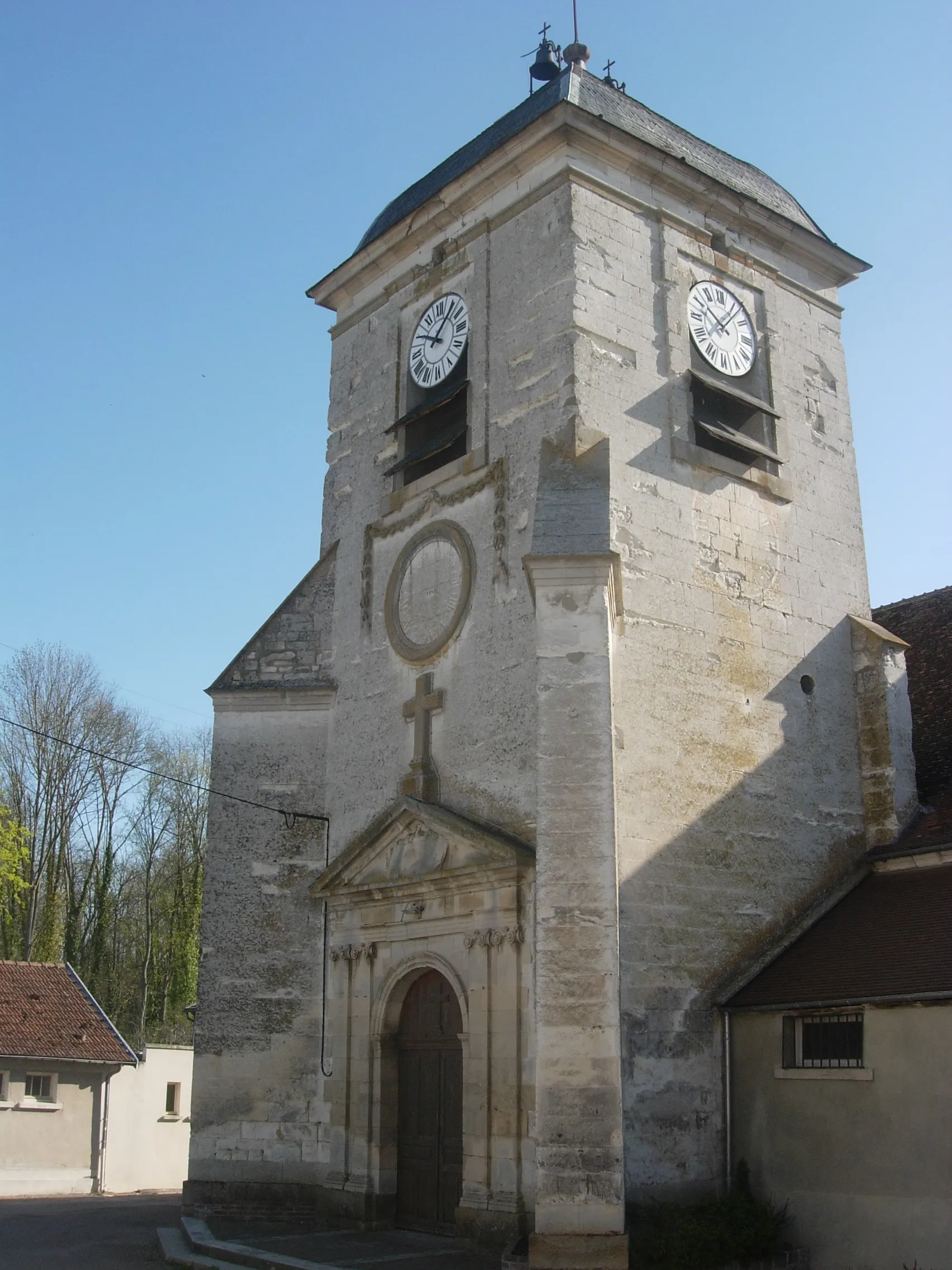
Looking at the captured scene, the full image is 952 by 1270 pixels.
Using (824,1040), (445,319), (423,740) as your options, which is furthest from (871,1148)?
(445,319)

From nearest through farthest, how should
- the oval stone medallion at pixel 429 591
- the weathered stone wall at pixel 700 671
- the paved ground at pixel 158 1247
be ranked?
1. the paved ground at pixel 158 1247
2. the weathered stone wall at pixel 700 671
3. the oval stone medallion at pixel 429 591

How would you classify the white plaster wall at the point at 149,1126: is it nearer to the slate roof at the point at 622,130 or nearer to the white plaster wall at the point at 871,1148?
the white plaster wall at the point at 871,1148

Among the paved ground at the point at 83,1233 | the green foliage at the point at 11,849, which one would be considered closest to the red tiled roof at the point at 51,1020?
the green foliage at the point at 11,849

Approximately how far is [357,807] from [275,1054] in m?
2.74

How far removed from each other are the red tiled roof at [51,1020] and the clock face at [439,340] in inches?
493

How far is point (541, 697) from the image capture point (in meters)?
10.2

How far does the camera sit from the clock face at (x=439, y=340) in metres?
14.5

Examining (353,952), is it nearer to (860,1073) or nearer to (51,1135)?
(860,1073)

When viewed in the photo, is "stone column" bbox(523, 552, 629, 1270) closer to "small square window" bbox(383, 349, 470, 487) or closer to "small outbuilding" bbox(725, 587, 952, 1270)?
"small outbuilding" bbox(725, 587, 952, 1270)

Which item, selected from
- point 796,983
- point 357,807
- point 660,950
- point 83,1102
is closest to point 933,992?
point 796,983

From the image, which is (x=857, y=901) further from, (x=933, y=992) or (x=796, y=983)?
(x=933, y=992)

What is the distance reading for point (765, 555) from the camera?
44.6 feet

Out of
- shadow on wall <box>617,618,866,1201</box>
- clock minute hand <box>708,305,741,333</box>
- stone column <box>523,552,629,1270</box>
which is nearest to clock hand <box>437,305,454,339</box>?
clock minute hand <box>708,305,741,333</box>

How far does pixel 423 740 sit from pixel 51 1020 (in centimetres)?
1155
